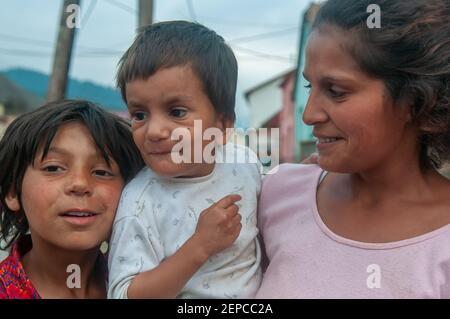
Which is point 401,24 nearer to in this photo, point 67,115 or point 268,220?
point 268,220

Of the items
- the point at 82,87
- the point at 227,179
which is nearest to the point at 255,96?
the point at 82,87

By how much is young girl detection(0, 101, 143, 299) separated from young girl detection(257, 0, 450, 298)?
0.58 metres

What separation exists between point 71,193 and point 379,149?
0.92m

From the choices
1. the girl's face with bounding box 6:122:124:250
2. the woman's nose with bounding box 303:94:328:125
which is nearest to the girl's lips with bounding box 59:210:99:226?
the girl's face with bounding box 6:122:124:250

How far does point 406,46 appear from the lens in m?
1.54

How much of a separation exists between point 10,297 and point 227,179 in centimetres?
78

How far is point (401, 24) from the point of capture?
1.54 m

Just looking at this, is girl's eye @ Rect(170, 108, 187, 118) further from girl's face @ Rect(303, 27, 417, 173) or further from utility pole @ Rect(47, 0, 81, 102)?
utility pole @ Rect(47, 0, 81, 102)

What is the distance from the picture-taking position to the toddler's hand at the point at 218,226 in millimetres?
1601

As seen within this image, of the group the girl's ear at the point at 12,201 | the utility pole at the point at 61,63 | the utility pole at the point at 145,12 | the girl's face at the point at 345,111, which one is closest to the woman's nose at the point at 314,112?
the girl's face at the point at 345,111

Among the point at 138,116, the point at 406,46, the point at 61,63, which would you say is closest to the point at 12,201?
the point at 138,116

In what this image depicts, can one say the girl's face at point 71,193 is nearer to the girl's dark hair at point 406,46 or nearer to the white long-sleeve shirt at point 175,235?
the white long-sleeve shirt at point 175,235

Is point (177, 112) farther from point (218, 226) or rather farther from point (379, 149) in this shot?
point (379, 149)

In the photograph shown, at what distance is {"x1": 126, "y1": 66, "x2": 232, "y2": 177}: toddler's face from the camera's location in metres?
1.66
